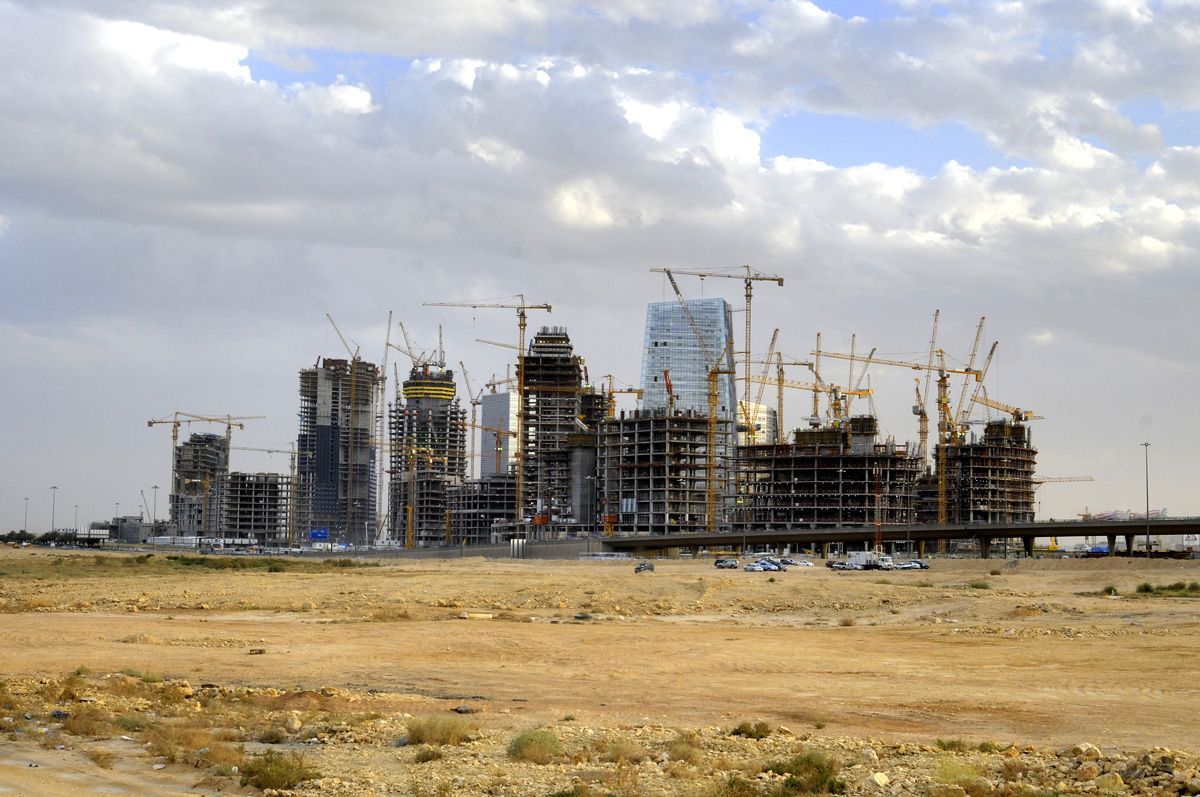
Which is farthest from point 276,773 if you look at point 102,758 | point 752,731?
point 752,731

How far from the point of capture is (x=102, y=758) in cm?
3158

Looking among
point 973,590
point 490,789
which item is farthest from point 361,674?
point 973,590

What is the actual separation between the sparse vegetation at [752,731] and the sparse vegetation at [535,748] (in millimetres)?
4872

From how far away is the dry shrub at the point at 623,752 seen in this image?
30438 millimetres

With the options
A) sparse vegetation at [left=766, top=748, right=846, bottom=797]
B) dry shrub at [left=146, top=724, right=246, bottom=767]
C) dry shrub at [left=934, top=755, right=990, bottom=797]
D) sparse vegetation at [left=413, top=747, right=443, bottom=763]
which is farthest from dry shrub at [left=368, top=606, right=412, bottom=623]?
dry shrub at [left=934, top=755, right=990, bottom=797]

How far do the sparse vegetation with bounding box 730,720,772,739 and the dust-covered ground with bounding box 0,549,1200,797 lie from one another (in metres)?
0.10

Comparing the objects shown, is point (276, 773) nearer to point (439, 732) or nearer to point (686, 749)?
point (439, 732)

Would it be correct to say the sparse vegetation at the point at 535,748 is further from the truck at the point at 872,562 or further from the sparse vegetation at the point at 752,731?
the truck at the point at 872,562

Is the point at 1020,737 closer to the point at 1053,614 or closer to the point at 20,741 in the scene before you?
the point at 20,741

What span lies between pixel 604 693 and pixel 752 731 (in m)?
11.2

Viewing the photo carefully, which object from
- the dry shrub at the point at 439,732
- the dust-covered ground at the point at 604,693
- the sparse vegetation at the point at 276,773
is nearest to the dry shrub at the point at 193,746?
the dust-covered ground at the point at 604,693

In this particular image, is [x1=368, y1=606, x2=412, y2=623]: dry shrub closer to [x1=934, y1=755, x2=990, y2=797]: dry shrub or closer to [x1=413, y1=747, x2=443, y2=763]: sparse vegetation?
[x1=413, y1=747, x2=443, y2=763]: sparse vegetation

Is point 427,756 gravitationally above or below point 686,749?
below

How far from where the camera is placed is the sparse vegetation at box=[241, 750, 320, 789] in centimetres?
2845
